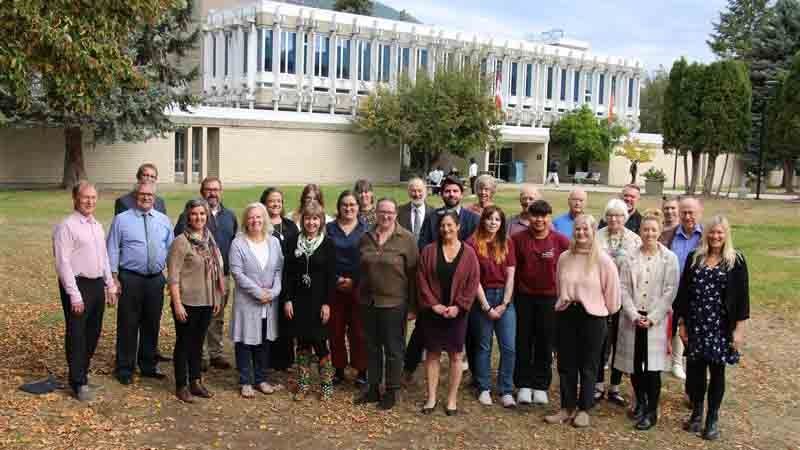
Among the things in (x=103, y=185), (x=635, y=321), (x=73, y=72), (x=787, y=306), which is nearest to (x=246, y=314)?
(x=73, y=72)

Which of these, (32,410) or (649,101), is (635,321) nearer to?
(32,410)

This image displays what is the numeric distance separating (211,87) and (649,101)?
4366 cm

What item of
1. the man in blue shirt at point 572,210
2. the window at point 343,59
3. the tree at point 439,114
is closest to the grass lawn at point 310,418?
the man in blue shirt at point 572,210

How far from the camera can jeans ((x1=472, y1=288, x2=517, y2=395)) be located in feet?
21.5

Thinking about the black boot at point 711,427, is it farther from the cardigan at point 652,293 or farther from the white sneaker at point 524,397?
the white sneaker at point 524,397

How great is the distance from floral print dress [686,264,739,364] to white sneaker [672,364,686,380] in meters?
1.79

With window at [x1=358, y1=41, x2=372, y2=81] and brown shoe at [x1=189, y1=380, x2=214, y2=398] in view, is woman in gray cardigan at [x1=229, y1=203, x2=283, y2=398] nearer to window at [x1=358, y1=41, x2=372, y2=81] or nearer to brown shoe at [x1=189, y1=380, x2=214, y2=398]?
brown shoe at [x1=189, y1=380, x2=214, y2=398]

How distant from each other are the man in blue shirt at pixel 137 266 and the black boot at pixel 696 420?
446 cm

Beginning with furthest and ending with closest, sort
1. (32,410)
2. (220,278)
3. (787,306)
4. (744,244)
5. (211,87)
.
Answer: (211,87) → (744,244) → (787,306) → (220,278) → (32,410)

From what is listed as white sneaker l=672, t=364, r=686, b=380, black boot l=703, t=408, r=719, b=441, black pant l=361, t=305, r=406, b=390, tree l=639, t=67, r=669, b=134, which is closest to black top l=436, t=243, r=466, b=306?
black pant l=361, t=305, r=406, b=390

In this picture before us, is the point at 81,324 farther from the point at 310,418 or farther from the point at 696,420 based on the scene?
the point at 696,420

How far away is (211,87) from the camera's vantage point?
4812 centimetres

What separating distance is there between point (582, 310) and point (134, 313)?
12.1 feet

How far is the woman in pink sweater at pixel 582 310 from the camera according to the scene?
5941 mm
